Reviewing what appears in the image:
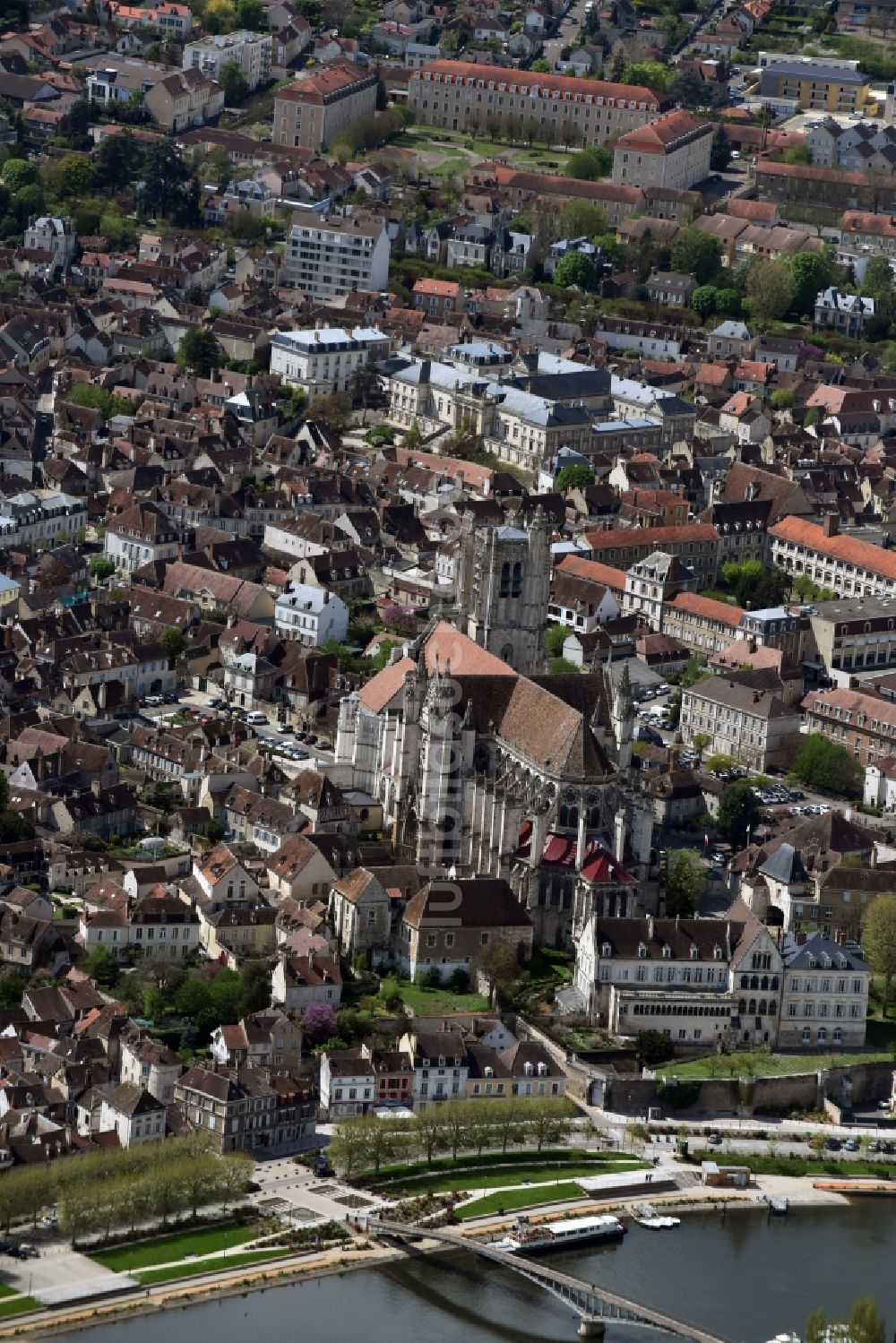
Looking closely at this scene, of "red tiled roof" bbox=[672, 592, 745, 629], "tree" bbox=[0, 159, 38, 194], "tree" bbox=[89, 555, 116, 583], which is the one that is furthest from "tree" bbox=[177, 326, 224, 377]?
"red tiled roof" bbox=[672, 592, 745, 629]

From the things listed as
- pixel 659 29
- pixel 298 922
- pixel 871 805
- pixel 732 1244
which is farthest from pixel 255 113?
pixel 732 1244

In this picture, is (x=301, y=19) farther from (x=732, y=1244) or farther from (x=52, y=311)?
(x=732, y=1244)

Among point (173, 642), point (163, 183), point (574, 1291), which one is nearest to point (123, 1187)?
point (574, 1291)

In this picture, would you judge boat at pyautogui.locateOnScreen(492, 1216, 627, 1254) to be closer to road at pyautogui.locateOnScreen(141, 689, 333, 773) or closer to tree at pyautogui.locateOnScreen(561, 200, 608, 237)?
road at pyautogui.locateOnScreen(141, 689, 333, 773)

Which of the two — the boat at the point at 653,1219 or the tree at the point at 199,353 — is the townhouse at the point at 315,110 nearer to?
the tree at the point at 199,353

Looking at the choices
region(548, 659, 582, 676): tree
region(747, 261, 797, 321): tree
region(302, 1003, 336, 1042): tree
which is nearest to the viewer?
region(302, 1003, 336, 1042): tree
